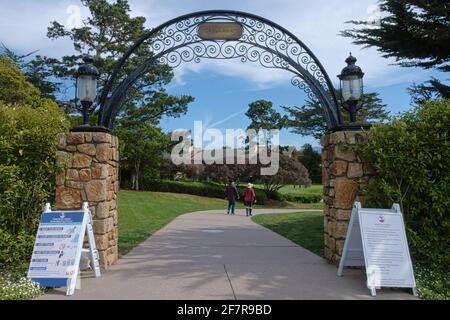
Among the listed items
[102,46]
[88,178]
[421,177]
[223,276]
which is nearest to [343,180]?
[421,177]

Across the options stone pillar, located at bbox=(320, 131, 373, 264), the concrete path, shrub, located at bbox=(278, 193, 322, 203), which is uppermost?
stone pillar, located at bbox=(320, 131, 373, 264)

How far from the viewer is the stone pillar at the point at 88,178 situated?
6.13 meters

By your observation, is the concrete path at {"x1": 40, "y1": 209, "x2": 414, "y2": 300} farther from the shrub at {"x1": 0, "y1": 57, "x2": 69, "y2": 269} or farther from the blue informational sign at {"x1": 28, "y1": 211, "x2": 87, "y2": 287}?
the shrub at {"x1": 0, "y1": 57, "x2": 69, "y2": 269}

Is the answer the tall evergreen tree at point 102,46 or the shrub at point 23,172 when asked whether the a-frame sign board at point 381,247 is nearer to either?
the shrub at point 23,172

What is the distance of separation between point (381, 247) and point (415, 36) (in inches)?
237

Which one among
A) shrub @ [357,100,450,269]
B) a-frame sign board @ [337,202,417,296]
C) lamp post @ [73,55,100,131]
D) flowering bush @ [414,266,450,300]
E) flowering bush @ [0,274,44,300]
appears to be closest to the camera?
flowering bush @ [0,274,44,300]

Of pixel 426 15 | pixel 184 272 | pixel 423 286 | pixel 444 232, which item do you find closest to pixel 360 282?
pixel 423 286

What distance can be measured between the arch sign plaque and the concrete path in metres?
3.89

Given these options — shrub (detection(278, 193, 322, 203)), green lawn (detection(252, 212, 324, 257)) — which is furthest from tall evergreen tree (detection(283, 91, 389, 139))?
green lawn (detection(252, 212, 324, 257))

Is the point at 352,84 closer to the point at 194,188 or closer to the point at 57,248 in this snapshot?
the point at 57,248

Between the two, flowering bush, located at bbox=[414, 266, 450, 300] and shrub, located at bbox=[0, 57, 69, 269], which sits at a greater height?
shrub, located at bbox=[0, 57, 69, 269]

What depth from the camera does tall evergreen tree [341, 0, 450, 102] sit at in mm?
8844

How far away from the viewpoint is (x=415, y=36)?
912 centimetres
